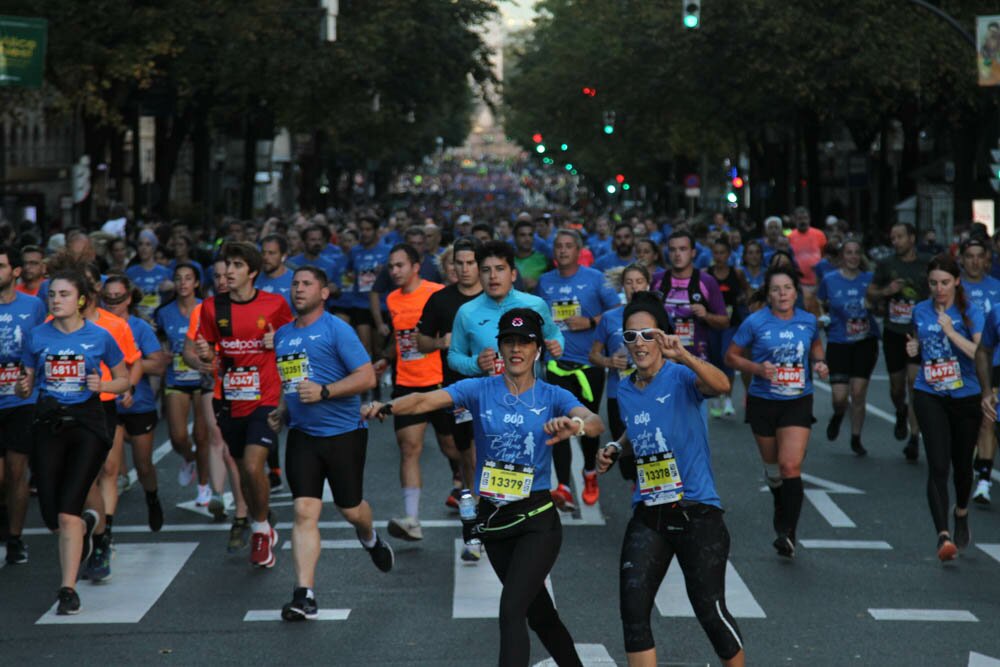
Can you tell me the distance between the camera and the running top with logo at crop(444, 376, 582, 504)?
24.4ft

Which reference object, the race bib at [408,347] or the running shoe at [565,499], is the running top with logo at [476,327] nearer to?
the race bib at [408,347]

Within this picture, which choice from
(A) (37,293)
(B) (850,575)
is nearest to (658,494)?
(B) (850,575)

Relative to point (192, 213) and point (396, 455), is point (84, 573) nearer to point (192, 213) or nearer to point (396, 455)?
point (396, 455)

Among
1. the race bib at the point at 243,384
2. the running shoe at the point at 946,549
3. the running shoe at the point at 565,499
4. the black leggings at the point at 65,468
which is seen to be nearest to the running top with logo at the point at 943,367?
the running shoe at the point at 946,549

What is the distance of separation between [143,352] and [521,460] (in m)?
4.38

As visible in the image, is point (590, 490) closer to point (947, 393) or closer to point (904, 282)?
point (947, 393)

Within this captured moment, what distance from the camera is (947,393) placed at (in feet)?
37.0

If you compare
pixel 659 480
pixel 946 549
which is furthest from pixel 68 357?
pixel 946 549

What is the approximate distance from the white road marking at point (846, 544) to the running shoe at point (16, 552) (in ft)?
15.1

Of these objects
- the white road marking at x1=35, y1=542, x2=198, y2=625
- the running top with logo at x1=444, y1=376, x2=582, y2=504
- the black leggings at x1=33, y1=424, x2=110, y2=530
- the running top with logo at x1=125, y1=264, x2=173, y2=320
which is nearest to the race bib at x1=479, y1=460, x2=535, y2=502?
the running top with logo at x1=444, y1=376, x2=582, y2=504

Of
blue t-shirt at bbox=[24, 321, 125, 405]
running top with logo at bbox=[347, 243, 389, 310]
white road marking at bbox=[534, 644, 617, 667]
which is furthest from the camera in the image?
running top with logo at bbox=[347, 243, 389, 310]

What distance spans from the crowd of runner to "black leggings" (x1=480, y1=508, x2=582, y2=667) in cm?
1

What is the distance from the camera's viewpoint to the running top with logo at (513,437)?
7434 millimetres

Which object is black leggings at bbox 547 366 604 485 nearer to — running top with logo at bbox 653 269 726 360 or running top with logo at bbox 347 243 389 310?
running top with logo at bbox 653 269 726 360
